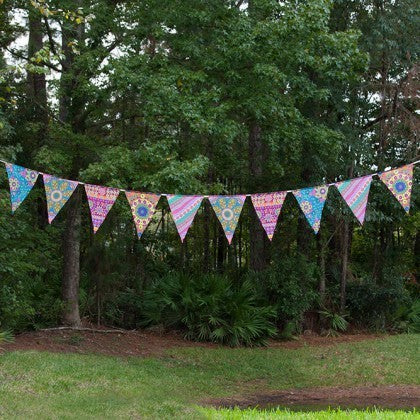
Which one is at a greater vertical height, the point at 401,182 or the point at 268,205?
the point at 401,182

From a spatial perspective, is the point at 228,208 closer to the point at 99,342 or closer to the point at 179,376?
the point at 179,376

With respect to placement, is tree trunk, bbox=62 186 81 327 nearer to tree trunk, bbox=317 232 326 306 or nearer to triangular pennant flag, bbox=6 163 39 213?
triangular pennant flag, bbox=6 163 39 213

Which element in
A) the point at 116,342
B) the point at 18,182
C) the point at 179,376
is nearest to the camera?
the point at 18,182

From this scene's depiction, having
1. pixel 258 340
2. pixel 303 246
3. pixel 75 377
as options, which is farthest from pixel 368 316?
pixel 75 377

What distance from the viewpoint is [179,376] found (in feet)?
33.7

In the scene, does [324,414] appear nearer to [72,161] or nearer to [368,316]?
[72,161]

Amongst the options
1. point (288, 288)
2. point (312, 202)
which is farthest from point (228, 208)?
point (288, 288)

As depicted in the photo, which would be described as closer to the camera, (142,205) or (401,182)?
(401,182)

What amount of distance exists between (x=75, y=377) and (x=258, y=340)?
219 inches

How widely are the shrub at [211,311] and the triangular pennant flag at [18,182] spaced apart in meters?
5.59

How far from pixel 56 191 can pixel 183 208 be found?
1840mm

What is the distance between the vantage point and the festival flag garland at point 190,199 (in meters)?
9.12

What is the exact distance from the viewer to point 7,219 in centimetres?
1084

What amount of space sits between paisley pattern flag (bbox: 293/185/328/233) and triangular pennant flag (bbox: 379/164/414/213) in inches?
38.0
